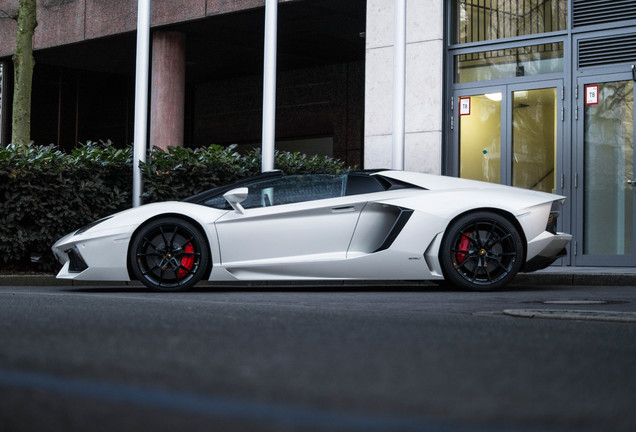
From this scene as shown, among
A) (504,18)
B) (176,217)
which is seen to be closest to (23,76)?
(176,217)

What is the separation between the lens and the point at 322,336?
418 centimetres

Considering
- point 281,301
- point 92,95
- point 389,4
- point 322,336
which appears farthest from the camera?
point 92,95

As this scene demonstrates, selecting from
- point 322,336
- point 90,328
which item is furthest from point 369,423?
point 90,328

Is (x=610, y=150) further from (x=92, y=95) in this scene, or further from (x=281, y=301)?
(x=92, y=95)

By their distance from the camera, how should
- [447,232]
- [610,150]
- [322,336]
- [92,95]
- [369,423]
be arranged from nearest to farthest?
[369,423] → [322,336] → [447,232] → [610,150] → [92,95]

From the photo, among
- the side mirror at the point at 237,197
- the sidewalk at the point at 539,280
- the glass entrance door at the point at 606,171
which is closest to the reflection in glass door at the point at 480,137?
the glass entrance door at the point at 606,171

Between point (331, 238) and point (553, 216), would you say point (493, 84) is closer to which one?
point (553, 216)

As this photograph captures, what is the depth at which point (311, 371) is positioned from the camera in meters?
3.17

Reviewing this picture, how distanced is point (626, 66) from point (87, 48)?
480 inches

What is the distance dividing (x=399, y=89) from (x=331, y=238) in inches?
185

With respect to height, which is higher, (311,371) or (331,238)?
(331,238)

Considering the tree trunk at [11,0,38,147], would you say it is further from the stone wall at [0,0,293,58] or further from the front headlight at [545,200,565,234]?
the front headlight at [545,200,565,234]

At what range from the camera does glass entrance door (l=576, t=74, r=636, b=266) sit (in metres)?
12.3

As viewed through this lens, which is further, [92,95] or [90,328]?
[92,95]
